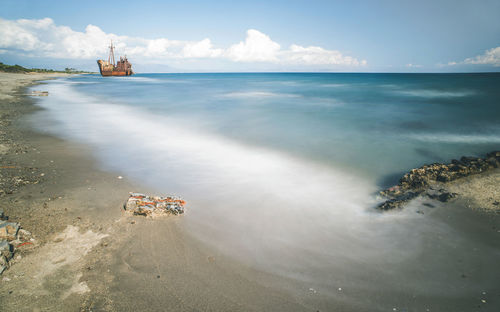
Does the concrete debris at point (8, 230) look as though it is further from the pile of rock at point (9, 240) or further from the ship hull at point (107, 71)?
the ship hull at point (107, 71)

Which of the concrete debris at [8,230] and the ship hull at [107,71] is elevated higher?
the ship hull at [107,71]

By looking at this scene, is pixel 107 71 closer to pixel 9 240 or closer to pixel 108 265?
pixel 9 240

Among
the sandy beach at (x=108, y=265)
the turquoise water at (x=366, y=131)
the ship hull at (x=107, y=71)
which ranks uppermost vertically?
the ship hull at (x=107, y=71)

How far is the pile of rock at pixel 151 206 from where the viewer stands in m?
4.56

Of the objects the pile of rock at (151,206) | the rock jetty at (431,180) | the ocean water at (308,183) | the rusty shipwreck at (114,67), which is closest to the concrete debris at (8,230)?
the pile of rock at (151,206)

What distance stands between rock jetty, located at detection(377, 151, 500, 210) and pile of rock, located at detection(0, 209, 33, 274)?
649 centimetres

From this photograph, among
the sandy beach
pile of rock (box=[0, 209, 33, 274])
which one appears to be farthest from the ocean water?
pile of rock (box=[0, 209, 33, 274])

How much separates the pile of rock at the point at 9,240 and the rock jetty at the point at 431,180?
6487 millimetres

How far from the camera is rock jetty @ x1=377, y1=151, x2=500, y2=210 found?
17.7 feet

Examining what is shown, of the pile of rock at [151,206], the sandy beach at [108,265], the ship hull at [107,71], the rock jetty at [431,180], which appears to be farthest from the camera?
the ship hull at [107,71]

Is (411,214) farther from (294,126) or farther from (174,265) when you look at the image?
(294,126)

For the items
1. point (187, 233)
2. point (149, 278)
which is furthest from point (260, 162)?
point (149, 278)

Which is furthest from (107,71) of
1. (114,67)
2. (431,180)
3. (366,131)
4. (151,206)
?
(431,180)

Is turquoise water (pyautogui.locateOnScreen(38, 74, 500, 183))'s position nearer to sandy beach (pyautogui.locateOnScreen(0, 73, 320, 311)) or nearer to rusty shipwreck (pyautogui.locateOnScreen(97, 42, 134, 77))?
sandy beach (pyautogui.locateOnScreen(0, 73, 320, 311))
